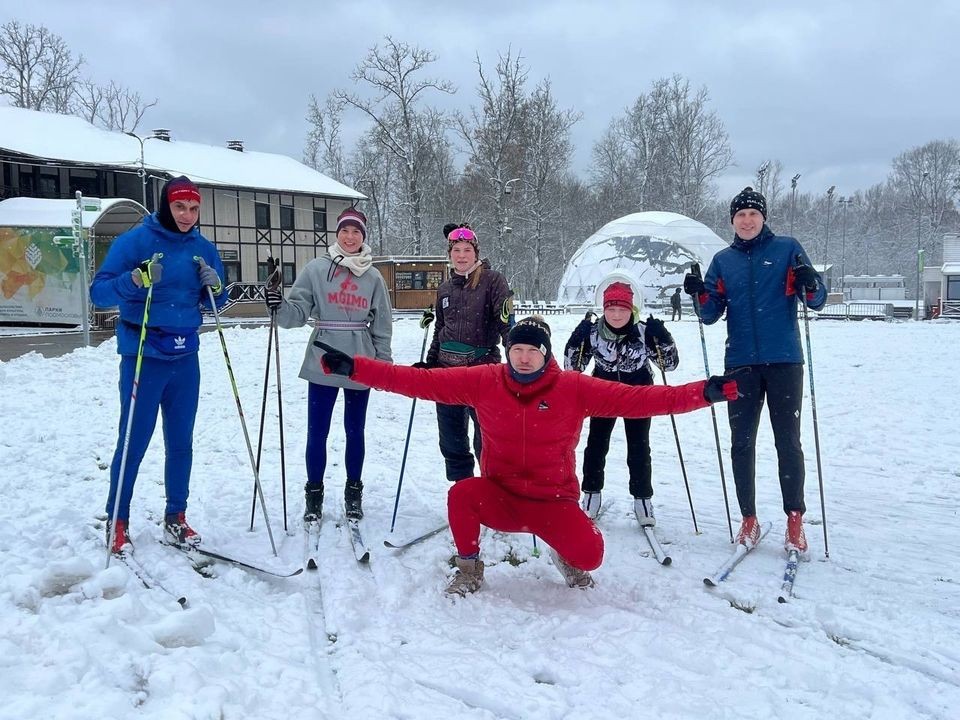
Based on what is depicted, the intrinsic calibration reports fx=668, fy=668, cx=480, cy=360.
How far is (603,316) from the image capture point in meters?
4.44

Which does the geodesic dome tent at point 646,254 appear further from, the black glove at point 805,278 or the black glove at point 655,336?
the black glove at point 805,278

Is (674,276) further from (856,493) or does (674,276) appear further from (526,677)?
(526,677)

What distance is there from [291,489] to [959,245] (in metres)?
37.1

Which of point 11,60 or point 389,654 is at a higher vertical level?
point 11,60

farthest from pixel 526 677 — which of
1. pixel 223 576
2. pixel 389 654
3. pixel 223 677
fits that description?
pixel 223 576

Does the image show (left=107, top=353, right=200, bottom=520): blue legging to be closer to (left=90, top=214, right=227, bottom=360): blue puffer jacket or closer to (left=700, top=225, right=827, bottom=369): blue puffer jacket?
(left=90, top=214, right=227, bottom=360): blue puffer jacket

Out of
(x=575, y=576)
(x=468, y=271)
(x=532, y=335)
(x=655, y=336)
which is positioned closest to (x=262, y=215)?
(x=468, y=271)

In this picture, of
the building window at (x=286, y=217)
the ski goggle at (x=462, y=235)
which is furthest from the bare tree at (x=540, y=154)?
the ski goggle at (x=462, y=235)

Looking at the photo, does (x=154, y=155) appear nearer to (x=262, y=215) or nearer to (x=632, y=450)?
(x=262, y=215)

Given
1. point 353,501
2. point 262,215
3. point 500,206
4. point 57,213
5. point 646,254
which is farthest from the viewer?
point 500,206

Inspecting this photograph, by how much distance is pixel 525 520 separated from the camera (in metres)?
3.42

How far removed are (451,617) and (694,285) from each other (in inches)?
95.2

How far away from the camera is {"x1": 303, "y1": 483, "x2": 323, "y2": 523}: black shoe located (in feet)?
14.3

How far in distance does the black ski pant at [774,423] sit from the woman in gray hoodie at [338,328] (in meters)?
2.36
